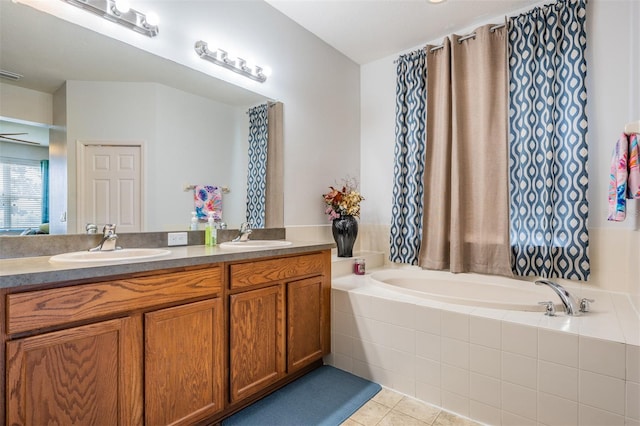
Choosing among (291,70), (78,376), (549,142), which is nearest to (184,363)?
(78,376)

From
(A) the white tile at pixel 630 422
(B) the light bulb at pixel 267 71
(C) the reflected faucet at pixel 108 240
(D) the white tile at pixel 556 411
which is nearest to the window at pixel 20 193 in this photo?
(C) the reflected faucet at pixel 108 240

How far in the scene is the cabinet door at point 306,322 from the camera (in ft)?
6.86

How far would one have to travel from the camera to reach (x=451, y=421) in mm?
1771

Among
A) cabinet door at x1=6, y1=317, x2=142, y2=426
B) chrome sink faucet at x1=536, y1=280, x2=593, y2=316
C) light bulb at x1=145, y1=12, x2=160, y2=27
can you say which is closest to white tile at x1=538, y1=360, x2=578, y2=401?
chrome sink faucet at x1=536, y1=280, x2=593, y2=316

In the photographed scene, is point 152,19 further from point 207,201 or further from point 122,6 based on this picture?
point 207,201

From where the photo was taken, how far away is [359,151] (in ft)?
12.1

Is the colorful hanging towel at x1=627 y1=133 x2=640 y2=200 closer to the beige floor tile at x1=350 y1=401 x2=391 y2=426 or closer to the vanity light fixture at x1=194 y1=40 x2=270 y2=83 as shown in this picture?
the beige floor tile at x1=350 y1=401 x2=391 y2=426

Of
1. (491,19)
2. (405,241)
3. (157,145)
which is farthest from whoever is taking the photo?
(405,241)

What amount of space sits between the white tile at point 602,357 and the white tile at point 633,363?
16 millimetres

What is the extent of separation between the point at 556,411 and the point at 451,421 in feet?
1.62

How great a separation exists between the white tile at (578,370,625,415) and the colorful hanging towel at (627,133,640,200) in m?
1.03

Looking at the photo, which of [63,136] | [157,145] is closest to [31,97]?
[63,136]

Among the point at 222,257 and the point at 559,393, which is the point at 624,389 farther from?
the point at 222,257

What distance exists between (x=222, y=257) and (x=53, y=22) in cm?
141
